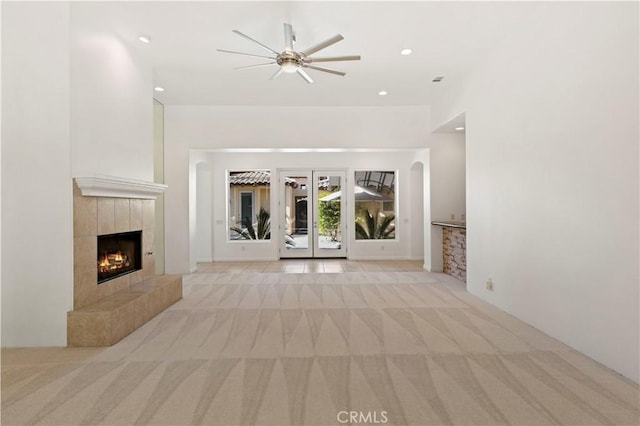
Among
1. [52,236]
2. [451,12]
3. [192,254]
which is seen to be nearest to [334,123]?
[451,12]

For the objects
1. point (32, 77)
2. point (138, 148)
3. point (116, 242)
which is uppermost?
point (32, 77)

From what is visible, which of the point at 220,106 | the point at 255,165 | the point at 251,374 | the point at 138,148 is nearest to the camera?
the point at 251,374

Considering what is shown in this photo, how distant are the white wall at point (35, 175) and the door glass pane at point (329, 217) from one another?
5751 millimetres

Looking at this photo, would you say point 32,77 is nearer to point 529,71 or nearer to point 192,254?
point 192,254

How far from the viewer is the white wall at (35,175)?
→ 9.50 ft

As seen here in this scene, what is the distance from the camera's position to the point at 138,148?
4.11m

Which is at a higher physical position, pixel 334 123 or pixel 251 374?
pixel 334 123

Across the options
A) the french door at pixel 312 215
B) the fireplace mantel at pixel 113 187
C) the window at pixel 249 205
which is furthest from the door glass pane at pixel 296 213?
the fireplace mantel at pixel 113 187

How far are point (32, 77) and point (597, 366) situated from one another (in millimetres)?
5073

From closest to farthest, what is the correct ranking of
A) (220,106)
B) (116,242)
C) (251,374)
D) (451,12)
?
(251,374), (451,12), (116,242), (220,106)

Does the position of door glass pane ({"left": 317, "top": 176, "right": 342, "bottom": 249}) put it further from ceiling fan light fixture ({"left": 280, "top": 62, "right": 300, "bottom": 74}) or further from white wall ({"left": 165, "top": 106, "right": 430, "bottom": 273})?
ceiling fan light fixture ({"left": 280, "top": 62, "right": 300, "bottom": 74})

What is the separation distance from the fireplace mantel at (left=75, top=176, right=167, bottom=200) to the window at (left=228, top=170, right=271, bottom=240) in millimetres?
4044

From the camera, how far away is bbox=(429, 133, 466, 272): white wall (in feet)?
21.0

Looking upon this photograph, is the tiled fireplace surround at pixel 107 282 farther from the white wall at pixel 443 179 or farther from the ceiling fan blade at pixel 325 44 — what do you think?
the white wall at pixel 443 179
